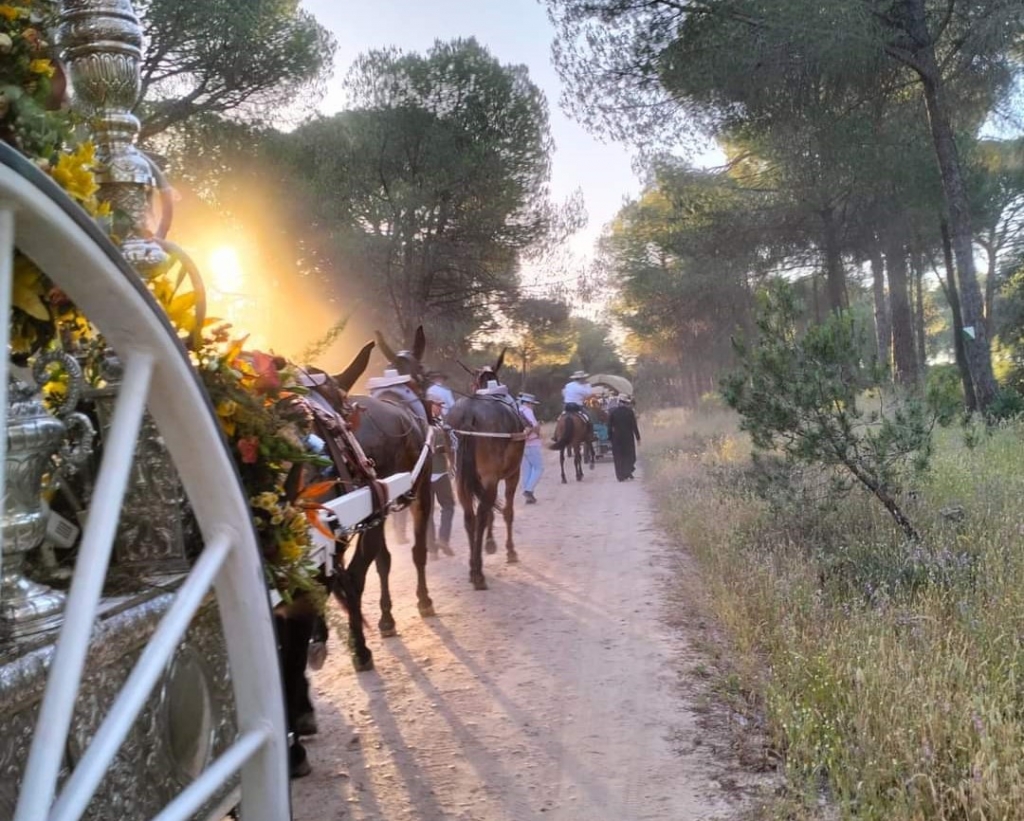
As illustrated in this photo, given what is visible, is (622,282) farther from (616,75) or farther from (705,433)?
(616,75)

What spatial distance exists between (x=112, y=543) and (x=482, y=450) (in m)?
7.34

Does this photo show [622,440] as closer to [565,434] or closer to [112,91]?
[565,434]

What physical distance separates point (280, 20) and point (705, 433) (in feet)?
45.5

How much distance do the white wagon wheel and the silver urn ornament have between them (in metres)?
0.23

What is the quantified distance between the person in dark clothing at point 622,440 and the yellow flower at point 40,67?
674 inches

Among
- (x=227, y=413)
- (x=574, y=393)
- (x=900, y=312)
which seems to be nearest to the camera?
(x=227, y=413)

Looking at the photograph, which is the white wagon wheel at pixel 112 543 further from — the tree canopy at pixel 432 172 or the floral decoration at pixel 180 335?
the tree canopy at pixel 432 172

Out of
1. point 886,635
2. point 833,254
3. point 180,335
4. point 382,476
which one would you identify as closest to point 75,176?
point 180,335

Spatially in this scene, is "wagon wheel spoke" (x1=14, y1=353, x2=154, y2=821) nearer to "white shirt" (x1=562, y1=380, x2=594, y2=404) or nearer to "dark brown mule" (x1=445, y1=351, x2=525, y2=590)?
"dark brown mule" (x1=445, y1=351, x2=525, y2=590)

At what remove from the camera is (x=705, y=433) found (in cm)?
2223

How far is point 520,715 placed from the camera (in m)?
4.81

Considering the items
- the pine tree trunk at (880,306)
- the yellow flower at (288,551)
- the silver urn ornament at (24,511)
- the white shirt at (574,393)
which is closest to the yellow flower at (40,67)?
the silver urn ornament at (24,511)

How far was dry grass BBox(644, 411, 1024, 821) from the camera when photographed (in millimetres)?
3146

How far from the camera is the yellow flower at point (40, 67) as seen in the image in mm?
1823
